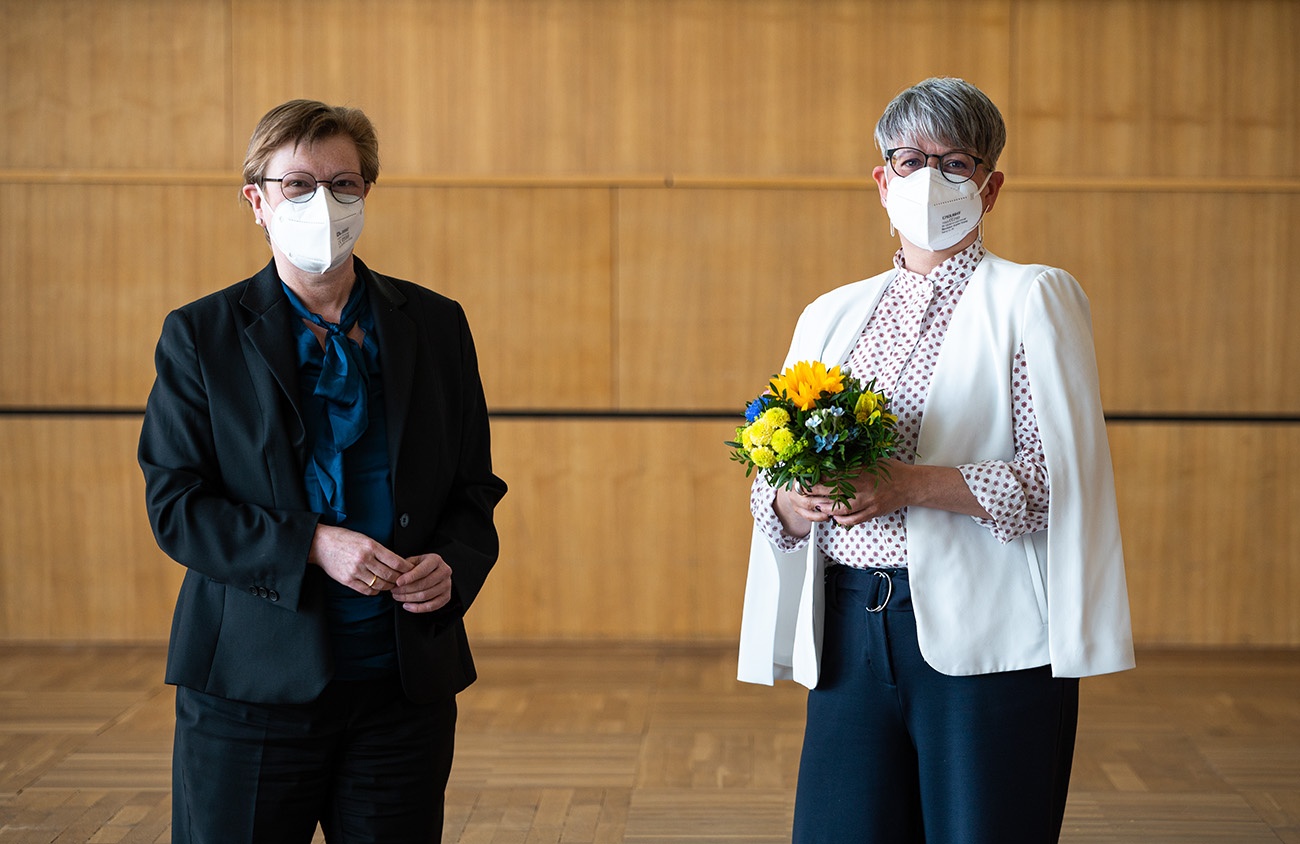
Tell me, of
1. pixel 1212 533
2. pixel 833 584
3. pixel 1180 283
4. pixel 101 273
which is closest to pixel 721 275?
pixel 1180 283

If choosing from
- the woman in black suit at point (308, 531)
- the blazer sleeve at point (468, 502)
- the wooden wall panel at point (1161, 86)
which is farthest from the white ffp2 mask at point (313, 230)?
the wooden wall panel at point (1161, 86)

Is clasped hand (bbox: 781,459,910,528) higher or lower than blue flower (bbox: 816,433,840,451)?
lower

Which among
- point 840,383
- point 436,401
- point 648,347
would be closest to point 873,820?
point 840,383

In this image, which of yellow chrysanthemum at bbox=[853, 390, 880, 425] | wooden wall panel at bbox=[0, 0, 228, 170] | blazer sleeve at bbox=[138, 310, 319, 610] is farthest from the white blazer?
wooden wall panel at bbox=[0, 0, 228, 170]

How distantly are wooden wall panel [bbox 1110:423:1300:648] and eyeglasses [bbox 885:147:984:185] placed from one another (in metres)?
3.87

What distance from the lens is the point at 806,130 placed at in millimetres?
5223

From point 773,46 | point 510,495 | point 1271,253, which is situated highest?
point 773,46

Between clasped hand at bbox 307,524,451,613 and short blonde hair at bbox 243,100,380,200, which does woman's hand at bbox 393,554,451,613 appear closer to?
clasped hand at bbox 307,524,451,613

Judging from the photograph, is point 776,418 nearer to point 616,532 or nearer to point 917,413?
point 917,413

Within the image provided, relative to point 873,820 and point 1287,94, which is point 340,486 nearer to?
point 873,820

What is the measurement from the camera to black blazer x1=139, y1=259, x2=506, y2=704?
1.74 metres

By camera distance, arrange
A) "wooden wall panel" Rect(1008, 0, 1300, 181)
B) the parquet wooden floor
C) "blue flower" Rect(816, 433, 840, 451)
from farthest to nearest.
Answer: "wooden wall panel" Rect(1008, 0, 1300, 181), the parquet wooden floor, "blue flower" Rect(816, 433, 840, 451)

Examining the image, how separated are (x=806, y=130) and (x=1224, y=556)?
2.85 m

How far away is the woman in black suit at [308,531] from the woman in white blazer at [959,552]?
2.07ft
